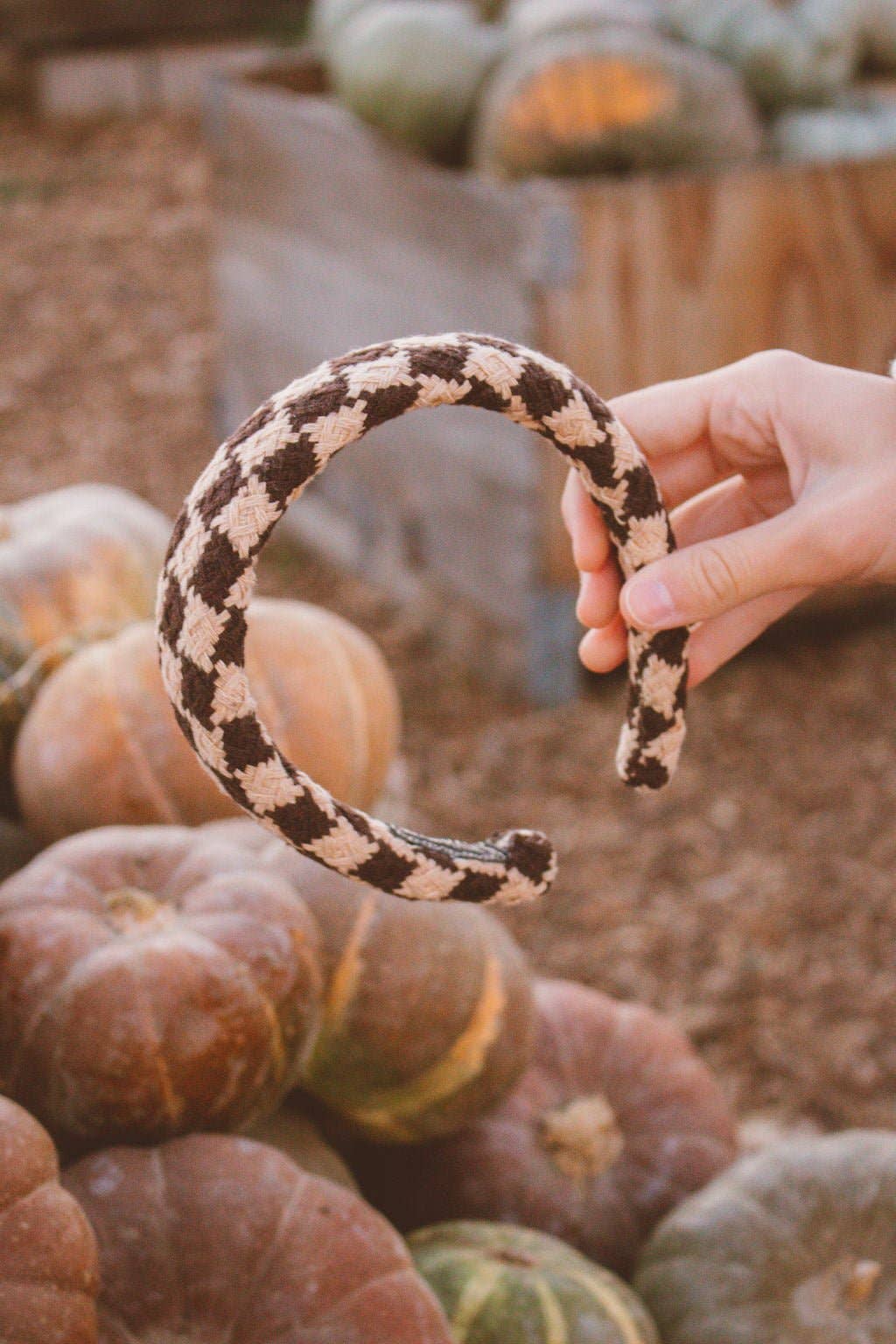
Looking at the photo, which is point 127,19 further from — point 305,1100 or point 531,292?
point 305,1100

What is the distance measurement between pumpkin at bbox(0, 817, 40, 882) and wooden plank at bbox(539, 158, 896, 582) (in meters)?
1.61

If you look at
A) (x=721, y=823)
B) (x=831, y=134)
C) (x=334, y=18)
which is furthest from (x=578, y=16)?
(x=721, y=823)

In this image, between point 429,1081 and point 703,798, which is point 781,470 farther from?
point 703,798

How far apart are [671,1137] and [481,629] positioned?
1.93 m

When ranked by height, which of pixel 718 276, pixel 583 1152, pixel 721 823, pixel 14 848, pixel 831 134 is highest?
pixel 831 134

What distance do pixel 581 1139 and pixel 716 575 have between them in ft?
2.41

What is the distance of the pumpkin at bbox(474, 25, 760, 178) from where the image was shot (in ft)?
9.90

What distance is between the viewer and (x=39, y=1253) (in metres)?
0.98

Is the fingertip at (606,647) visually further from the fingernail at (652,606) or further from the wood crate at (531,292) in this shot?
the wood crate at (531,292)

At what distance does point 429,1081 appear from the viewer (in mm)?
1431

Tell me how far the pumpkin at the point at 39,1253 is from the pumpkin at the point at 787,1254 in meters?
0.58

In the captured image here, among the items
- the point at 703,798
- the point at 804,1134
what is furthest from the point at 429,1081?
the point at 703,798

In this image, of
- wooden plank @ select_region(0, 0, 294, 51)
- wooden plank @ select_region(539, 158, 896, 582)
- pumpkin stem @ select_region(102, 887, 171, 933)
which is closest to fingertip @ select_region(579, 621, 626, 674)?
pumpkin stem @ select_region(102, 887, 171, 933)

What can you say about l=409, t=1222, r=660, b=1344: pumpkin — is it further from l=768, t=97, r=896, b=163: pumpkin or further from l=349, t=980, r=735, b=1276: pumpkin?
l=768, t=97, r=896, b=163: pumpkin
